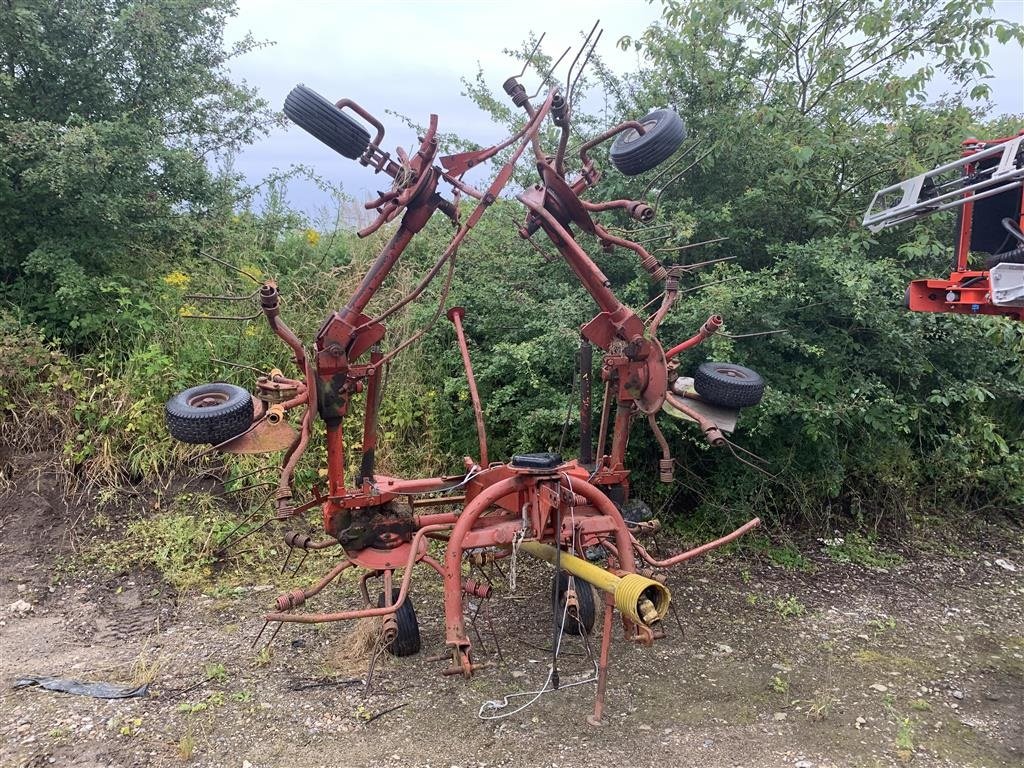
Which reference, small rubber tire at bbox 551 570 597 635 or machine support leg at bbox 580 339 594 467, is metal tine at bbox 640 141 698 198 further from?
small rubber tire at bbox 551 570 597 635

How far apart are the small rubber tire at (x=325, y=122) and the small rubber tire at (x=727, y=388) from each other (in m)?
2.09

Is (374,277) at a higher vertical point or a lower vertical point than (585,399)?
higher

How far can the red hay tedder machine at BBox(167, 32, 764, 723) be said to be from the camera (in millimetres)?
3314

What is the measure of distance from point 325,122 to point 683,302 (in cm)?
300

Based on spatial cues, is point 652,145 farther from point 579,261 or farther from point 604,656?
point 604,656

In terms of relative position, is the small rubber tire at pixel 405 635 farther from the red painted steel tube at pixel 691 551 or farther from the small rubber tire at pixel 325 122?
the small rubber tire at pixel 325 122

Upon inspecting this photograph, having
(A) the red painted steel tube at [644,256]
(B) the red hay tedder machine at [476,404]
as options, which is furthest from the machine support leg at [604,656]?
(A) the red painted steel tube at [644,256]

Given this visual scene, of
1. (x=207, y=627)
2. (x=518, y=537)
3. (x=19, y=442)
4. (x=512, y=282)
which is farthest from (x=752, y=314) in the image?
(x=19, y=442)

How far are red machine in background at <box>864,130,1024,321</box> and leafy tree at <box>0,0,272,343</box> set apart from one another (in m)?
5.76

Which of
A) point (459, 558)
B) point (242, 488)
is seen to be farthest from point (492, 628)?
point (242, 488)

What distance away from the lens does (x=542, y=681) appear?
A: 148 inches

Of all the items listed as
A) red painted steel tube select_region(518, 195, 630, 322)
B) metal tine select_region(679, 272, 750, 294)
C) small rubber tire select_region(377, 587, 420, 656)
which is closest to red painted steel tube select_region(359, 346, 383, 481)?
small rubber tire select_region(377, 587, 420, 656)

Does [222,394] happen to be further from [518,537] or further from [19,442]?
[19,442]

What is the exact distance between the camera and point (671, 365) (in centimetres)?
396
